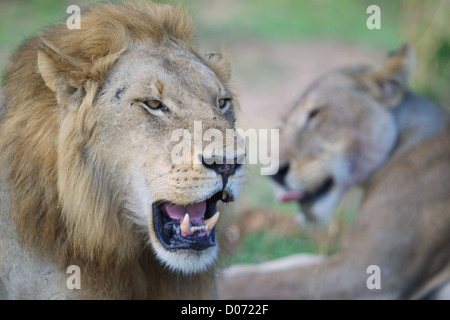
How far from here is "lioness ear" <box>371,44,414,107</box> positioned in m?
5.50

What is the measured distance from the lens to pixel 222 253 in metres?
3.68

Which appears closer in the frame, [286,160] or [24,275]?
[24,275]

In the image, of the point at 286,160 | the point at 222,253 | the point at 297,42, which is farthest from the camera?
the point at 297,42

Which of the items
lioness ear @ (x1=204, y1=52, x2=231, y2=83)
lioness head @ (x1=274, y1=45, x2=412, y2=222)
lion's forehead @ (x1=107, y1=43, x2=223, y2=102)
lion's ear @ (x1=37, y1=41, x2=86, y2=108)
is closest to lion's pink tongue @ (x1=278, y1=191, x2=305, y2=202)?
lioness head @ (x1=274, y1=45, x2=412, y2=222)

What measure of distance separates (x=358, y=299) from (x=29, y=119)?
2766 millimetres

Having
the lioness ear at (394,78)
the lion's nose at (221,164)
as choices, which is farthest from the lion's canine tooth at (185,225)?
the lioness ear at (394,78)

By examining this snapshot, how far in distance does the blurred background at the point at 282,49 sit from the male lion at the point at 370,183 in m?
0.51

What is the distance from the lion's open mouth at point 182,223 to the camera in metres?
3.11

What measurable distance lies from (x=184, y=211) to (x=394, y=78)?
116 inches

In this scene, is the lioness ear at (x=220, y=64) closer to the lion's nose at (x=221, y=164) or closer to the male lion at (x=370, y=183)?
the lion's nose at (x=221, y=164)

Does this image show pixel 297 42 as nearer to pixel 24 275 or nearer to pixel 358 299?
pixel 358 299
